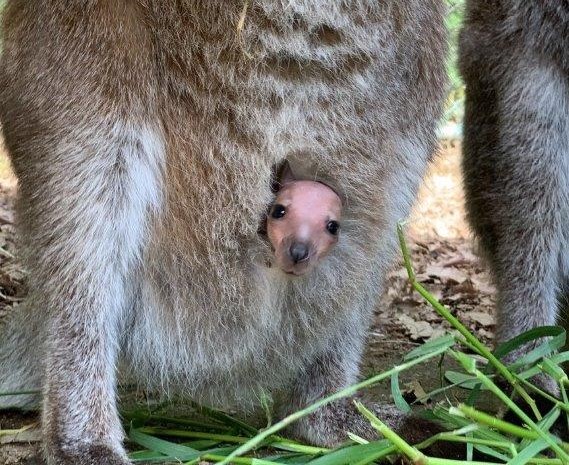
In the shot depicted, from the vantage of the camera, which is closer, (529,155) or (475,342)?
(475,342)

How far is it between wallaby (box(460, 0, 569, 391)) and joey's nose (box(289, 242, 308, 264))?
33.7 inches

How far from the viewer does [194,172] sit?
2.67 metres

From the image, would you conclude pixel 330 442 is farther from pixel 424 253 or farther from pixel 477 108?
pixel 424 253

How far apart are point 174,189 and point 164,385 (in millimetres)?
587

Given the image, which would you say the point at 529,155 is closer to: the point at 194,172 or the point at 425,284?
the point at 194,172

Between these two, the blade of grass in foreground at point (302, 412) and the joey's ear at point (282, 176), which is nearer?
the blade of grass in foreground at point (302, 412)

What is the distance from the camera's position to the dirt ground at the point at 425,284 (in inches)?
123

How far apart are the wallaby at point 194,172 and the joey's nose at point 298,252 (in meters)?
0.17

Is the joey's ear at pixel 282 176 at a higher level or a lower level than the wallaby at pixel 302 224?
higher

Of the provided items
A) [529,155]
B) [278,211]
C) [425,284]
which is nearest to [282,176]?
[278,211]

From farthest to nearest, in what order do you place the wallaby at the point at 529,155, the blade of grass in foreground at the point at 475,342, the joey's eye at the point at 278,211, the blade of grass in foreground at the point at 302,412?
1. the wallaby at the point at 529,155
2. the joey's eye at the point at 278,211
3. the blade of grass in foreground at the point at 475,342
4. the blade of grass in foreground at the point at 302,412

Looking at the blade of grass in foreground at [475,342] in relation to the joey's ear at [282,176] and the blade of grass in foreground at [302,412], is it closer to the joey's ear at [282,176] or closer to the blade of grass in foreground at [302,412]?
the blade of grass in foreground at [302,412]

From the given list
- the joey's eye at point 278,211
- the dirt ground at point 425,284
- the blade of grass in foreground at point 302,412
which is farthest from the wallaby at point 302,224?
the dirt ground at point 425,284

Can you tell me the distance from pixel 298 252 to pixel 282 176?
0.29 meters
